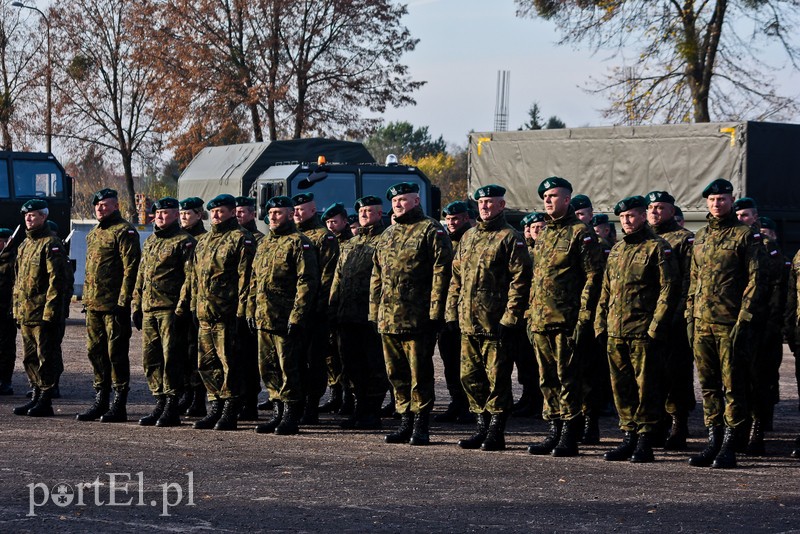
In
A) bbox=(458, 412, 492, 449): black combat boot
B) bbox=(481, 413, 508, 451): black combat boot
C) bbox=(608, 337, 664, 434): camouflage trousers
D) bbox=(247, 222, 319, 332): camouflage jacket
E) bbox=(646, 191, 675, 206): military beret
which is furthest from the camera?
bbox=(247, 222, 319, 332): camouflage jacket

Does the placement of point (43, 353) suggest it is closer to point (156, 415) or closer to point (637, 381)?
point (156, 415)

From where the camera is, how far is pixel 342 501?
7.68 m

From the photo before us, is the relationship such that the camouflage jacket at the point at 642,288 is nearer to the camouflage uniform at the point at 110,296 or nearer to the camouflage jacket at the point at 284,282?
the camouflage jacket at the point at 284,282

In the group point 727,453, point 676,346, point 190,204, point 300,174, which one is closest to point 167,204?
point 190,204

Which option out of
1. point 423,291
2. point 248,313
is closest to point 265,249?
point 248,313

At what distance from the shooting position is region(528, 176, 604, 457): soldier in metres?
9.51

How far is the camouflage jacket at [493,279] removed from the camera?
973 cm

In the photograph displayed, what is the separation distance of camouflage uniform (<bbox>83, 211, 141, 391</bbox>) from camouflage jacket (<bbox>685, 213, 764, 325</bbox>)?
15.9ft

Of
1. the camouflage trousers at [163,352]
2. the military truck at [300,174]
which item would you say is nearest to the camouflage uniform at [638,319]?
the camouflage trousers at [163,352]

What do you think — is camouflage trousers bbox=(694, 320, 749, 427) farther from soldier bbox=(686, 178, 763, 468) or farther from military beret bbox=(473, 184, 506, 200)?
military beret bbox=(473, 184, 506, 200)

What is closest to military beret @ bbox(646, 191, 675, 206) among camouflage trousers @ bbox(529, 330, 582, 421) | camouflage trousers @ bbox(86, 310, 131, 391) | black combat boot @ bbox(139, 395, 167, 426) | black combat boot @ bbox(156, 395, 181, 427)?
camouflage trousers @ bbox(529, 330, 582, 421)

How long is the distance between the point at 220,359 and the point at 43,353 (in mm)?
1937

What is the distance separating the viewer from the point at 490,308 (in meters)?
9.76

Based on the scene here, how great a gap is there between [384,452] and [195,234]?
340 cm
